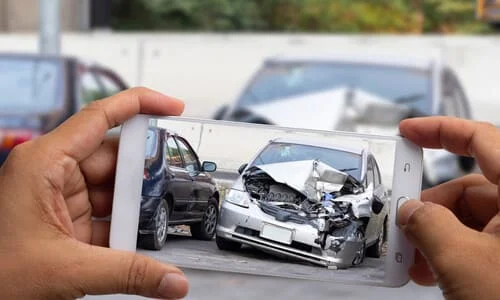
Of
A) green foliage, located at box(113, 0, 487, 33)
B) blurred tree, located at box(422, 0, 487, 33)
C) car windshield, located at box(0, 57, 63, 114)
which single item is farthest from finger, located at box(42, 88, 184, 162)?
blurred tree, located at box(422, 0, 487, 33)

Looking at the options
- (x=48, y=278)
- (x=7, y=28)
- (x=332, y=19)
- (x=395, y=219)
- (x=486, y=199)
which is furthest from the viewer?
(x=332, y=19)

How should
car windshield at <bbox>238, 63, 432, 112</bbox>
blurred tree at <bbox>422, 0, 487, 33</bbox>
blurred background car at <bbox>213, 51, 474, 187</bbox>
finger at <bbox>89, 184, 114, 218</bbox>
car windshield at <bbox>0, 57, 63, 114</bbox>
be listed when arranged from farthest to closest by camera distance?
blurred tree at <bbox>422, 0, 487, 33</bbox>, car windshield at <bbox>238, 63, 432, 112</bbox>, car windshield at <bbox>0, 57, 63, 114</bbox>, blurred background car at <bbox>213, 51, 474, 187</bbox>, finger at <bbox>89, 184, 114, 218</bbox>

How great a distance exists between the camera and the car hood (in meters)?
7.07

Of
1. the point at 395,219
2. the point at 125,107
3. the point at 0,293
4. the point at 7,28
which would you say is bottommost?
the point at 7,28

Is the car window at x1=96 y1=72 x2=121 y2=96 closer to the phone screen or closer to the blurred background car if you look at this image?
the blurred background car

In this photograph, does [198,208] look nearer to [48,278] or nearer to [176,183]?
[176,183]

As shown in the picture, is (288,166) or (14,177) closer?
(14,177)

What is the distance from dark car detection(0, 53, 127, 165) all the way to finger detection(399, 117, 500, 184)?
493 cm

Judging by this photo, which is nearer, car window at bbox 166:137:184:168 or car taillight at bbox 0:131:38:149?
car window at bbox 166:137:184:168

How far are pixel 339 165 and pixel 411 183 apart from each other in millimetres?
184

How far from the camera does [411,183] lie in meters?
2.12

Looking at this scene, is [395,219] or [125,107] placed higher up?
[125,107]

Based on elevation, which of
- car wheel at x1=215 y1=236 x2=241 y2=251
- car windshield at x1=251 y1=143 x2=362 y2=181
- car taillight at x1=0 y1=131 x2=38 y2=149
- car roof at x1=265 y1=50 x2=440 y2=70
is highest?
car windshield at x1=251 y1=143 x2=362 y2=181

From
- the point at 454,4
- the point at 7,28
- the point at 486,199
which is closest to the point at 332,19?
the point at 454,4
